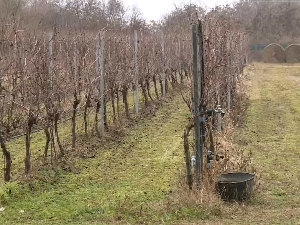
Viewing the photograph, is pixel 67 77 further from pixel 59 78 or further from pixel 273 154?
pixel 273 154

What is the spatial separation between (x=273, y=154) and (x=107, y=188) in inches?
159

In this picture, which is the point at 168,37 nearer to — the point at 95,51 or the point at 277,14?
the point at 95,51

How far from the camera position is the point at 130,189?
24.2 ft

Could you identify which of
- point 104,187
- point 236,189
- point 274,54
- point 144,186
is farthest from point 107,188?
point 274,54

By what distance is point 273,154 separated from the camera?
9.84 meters

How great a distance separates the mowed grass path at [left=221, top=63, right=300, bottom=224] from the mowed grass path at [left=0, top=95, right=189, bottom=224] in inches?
53.8

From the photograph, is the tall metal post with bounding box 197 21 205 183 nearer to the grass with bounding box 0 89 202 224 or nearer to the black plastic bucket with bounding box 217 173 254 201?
the black plastic bucket with bounding box 217 173 254 201

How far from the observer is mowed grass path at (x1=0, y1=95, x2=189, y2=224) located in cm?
611

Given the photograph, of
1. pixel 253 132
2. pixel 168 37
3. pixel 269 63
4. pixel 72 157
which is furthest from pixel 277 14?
pixel 72 157

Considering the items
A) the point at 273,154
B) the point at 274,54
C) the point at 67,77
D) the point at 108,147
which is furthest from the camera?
the point at 274,54

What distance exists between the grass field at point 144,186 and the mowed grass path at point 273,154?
1 cm

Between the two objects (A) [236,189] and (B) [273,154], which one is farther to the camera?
(B) [273,154]

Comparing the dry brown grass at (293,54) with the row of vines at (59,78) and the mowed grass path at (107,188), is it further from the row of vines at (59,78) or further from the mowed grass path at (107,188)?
the mowed grass path at (107,188)

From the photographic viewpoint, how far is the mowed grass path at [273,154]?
6070 millimetres
